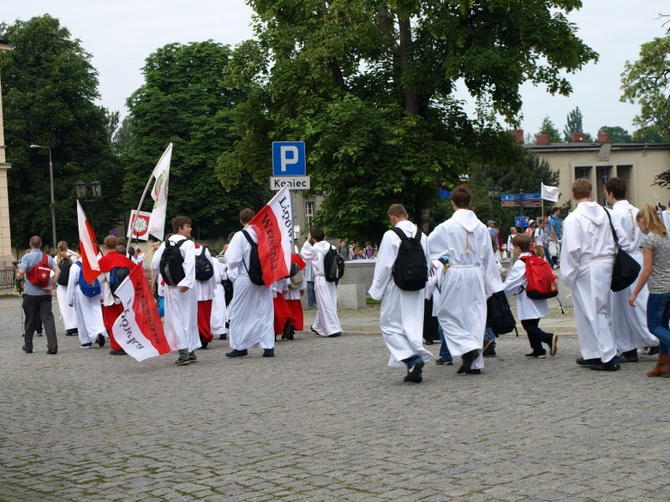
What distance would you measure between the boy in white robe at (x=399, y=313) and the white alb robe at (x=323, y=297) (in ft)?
23.8

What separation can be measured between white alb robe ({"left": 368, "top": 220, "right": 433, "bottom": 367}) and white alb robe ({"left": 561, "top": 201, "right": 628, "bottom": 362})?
1.61 m

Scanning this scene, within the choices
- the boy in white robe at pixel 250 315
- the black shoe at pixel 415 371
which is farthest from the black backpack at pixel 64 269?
the black shoe at pixel 415 371

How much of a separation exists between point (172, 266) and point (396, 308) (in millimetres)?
3971

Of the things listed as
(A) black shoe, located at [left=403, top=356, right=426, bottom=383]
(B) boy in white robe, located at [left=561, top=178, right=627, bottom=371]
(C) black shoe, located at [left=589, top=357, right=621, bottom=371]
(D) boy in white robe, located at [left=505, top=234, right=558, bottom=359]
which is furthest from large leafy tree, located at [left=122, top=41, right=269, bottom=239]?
(C) black shoe, located at [left=589, top=357, right=621, bottom=371]

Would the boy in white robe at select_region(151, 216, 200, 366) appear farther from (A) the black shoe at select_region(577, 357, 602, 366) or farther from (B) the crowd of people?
(A) the black shoe at select_region(577, 357, 602, 366)

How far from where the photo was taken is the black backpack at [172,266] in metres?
14.3

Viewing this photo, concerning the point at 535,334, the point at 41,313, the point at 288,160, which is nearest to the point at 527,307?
the point at 535,334

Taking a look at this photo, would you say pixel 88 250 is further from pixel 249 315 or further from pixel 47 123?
pixel 47 123

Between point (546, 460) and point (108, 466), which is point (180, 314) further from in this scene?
point (546, 460)

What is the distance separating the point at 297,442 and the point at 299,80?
25.5 m

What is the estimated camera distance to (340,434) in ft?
27.3

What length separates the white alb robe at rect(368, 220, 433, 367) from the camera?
1123 centimetres

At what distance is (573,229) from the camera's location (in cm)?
1152

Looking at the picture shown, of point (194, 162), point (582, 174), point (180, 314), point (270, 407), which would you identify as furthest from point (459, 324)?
point (582, 174)
